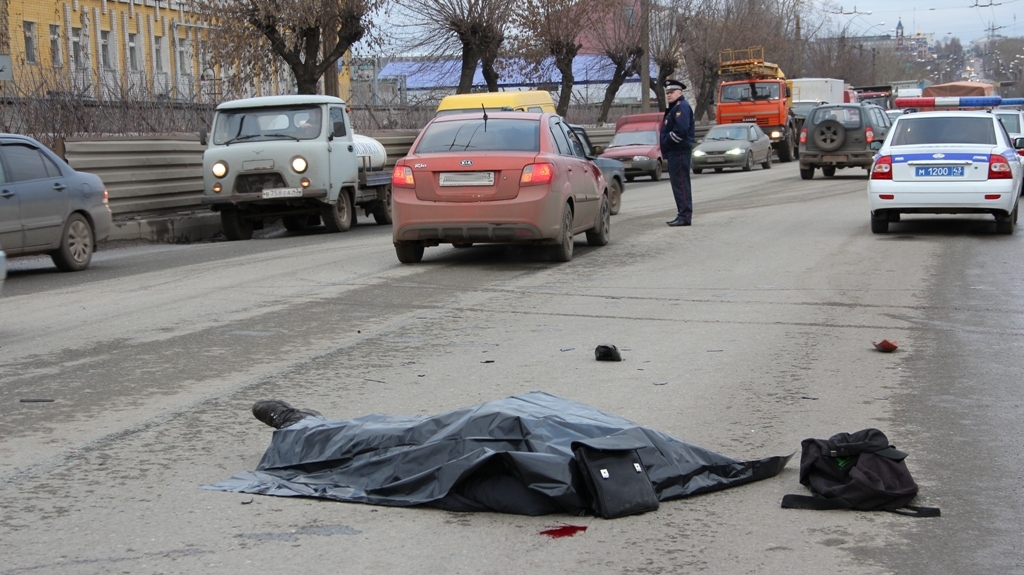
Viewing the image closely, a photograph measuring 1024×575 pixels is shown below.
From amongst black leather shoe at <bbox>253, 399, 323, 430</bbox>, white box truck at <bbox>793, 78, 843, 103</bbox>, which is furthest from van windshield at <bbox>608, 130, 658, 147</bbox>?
black leather shoe at <bbox>253, 399, 323, 430</bbox>

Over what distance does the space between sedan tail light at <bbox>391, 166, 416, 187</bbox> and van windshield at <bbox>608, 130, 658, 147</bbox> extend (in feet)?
76.0

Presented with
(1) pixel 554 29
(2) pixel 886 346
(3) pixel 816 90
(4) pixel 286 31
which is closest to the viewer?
(2) pixel 886 346

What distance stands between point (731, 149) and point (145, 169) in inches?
870

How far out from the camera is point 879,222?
16.2 meters

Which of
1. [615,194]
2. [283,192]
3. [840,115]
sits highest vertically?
[840,115]

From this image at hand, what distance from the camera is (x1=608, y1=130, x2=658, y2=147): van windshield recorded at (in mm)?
35219

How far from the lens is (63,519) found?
14.6 feet

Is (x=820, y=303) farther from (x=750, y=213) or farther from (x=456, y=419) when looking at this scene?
(x=750, y=213)

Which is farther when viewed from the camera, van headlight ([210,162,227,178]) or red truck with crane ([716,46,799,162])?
red truck with crane ([716,46,799,162])

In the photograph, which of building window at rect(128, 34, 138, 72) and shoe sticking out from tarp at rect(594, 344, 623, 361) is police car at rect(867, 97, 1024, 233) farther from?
building window at rect(128, 34, 138, 72)

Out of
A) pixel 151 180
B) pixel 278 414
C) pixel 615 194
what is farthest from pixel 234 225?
pixel 278 414

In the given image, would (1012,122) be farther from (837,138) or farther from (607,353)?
(607,353)

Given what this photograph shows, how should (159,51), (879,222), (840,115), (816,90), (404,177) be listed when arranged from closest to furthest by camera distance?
(404,177) < (879,222) < (840,115) < (816,90) < (159,51)

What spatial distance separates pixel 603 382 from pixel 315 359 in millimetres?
1968
